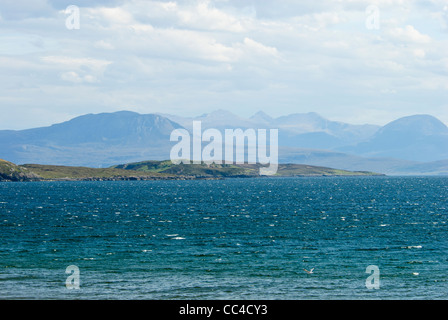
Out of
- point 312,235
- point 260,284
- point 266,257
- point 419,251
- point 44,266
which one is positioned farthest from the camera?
point 312,235

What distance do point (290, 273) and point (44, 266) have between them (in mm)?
24536

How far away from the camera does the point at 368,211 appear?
4934 inches

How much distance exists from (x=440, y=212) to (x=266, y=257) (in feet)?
240

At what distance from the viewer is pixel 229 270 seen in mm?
53500

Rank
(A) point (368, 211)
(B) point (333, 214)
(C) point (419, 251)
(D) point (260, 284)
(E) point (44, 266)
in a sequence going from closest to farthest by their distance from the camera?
(D) point (260, 284) < (E) point (44, 266) < (C) point (419, 251) < (B) point (333, 214) < (A) point (368, 211)

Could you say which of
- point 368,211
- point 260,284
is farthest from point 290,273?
point 368,211

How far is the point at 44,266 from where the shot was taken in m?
55.7

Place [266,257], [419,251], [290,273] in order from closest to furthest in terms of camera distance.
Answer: [290,273] < [266,257] < [419,251]

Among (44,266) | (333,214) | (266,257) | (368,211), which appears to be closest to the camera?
(44,266)

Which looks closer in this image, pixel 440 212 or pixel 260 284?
pixel 260 284

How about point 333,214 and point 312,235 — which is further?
point 333,214
